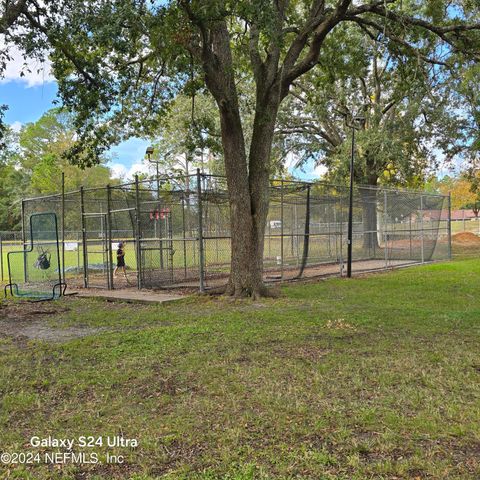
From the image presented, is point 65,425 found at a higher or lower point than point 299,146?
lower

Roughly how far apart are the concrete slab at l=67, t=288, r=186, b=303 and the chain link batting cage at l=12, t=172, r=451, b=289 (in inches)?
24.4

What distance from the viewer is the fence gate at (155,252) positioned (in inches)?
507

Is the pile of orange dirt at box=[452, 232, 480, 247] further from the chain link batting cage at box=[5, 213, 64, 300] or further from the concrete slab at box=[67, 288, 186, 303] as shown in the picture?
the chain link batting cage at box=[5, 213, 64, 300]

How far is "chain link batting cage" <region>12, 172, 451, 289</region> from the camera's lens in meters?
13.1

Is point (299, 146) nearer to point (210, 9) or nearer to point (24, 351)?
point (210, 9)

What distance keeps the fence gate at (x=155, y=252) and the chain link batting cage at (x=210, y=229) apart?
3 centimetres

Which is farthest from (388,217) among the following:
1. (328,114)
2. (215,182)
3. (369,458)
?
(369,458)

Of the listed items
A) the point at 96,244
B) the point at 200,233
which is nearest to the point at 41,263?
the point at 96,244

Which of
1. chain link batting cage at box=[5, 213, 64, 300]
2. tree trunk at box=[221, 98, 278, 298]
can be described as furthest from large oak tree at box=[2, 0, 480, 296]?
chain link batting cage at box=[5, 213, 64, 300]

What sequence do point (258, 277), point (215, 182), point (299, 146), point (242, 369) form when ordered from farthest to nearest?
point (299, 146), point (215, 182), point (258, 277), point (242, 369)

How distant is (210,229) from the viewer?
13523 mm

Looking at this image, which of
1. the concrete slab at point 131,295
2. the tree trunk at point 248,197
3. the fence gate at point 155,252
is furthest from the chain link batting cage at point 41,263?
the tree trunk at point 248,197

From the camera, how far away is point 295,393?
4.45 metres

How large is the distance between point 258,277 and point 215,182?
333 cm
